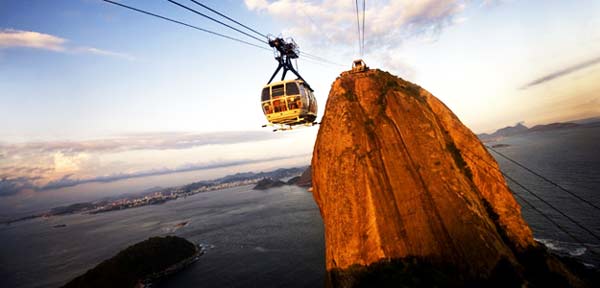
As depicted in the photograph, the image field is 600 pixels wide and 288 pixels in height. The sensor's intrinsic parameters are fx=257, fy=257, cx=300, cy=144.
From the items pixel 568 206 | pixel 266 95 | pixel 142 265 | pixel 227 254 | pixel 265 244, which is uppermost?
pixel 266 95

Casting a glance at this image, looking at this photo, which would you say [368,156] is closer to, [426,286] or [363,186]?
[363,186]

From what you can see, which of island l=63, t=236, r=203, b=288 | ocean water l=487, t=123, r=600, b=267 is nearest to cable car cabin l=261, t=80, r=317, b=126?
ocean water l=487, t=123, r=600, b=267

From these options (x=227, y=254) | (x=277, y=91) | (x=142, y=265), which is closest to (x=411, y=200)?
(x=277, y=91)

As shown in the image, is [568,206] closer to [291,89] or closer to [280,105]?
[291,89]

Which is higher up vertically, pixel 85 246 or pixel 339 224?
pixel 339 224

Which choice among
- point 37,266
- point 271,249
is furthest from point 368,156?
point 37,266

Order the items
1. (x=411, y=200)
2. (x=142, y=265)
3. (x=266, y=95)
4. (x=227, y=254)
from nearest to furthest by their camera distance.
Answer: (x=411, y=200), (x=266, y=95), (x=142, y=265), (x=227, y=254)

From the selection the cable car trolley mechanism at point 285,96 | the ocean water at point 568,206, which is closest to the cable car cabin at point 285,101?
the cable car trolley mechanism at point 285,96
